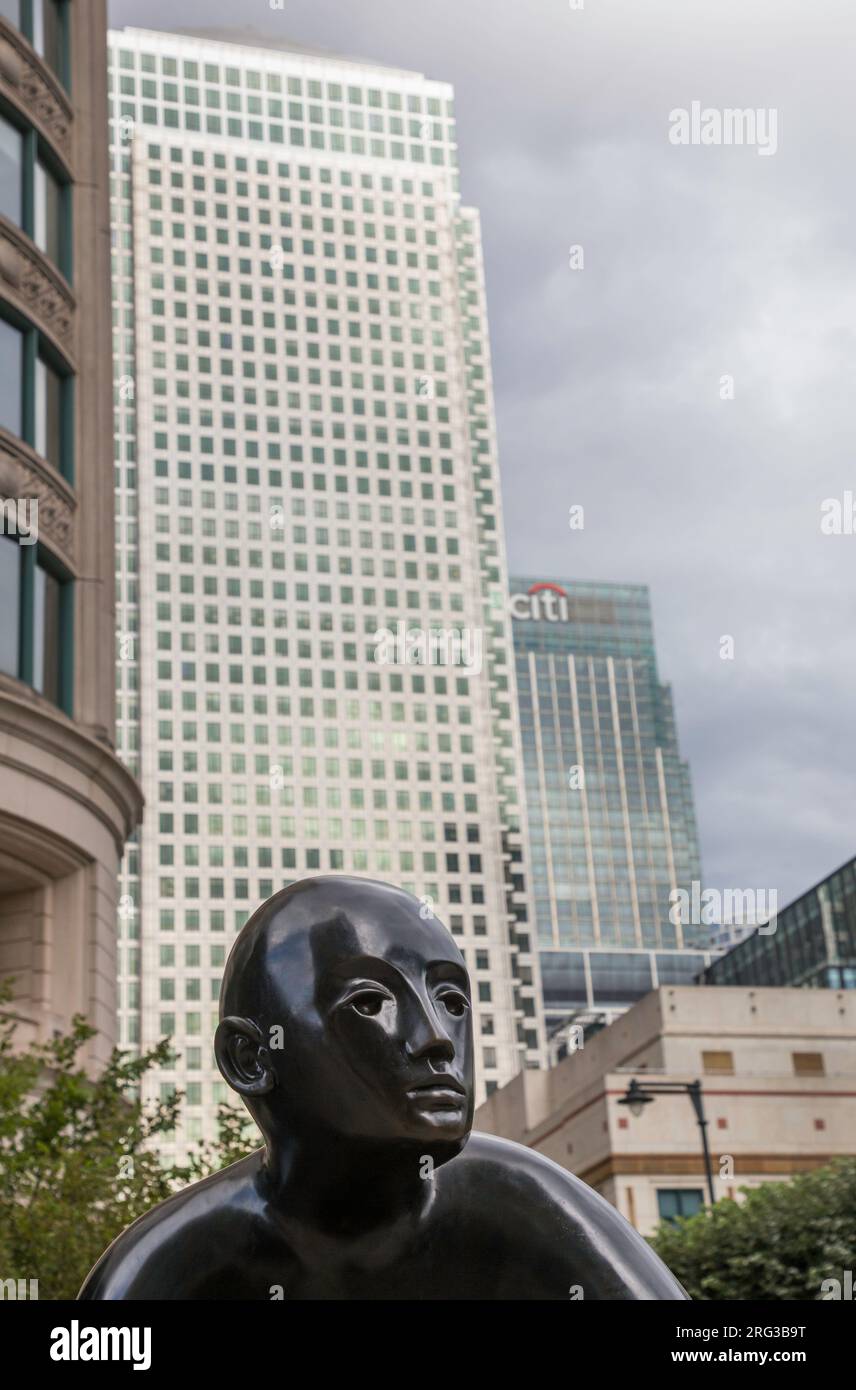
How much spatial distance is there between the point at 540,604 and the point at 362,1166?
629 ft

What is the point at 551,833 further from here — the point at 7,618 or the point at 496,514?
the point at 7,618

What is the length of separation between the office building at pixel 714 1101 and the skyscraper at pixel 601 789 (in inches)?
4602

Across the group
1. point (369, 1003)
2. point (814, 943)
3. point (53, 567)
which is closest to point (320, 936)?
point (369, 1003)

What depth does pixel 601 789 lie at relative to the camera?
629 ft

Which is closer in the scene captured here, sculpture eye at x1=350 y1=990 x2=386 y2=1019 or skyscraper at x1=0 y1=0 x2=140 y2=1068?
sculpture eye at x1=350 y1=990 x2=386 y2=1019

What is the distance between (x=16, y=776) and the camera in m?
23.9

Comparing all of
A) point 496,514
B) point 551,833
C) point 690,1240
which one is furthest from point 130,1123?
point 551,833

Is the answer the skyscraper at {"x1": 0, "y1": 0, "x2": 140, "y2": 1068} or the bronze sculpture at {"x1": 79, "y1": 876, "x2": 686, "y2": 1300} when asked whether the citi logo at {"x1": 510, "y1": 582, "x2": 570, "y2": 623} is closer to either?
the skyscraper at {"x1": 0, "y1": 0, "x2": 140, "y2": 1068}

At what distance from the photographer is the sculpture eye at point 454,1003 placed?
85.9 inches

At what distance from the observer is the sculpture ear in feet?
7.26

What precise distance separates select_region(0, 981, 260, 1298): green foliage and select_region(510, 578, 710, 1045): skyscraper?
151917mm
